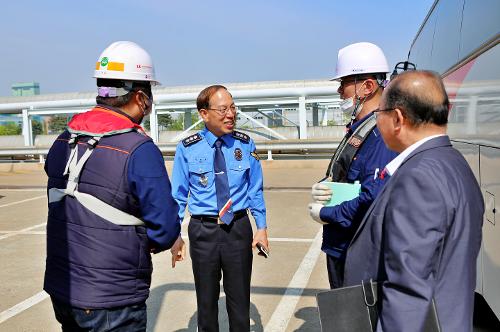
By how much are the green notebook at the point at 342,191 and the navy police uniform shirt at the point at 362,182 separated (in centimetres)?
4

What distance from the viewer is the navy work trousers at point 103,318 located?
2174mm

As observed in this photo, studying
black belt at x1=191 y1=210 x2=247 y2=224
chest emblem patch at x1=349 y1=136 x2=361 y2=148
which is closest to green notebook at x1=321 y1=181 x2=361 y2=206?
chest emblem patch at x1=349 y1=136 x2=361 y2=148

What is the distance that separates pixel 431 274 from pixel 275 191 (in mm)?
10203

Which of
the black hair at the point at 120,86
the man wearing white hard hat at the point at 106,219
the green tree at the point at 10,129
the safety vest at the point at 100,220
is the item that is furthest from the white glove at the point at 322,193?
the green tree at the point at 10,129

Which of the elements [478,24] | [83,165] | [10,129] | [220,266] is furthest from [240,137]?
[10,129]

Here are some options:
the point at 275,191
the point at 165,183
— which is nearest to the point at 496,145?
the point at 165,183

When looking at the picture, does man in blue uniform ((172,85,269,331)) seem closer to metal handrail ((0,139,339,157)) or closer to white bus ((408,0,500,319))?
white bus ((408,0,500,319))

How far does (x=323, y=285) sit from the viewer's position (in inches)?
203

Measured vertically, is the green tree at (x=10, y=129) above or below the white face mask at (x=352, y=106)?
below

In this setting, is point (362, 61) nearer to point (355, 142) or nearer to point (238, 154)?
point (355, 142)

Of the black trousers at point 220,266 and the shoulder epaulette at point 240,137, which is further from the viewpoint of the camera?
the shoulder epaulette at point 240,137

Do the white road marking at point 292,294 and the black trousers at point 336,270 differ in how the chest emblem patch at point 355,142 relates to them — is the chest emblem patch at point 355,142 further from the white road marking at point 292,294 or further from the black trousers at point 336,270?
the white road marking at point 292,294

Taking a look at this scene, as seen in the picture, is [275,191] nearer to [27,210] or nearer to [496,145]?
[27,210]

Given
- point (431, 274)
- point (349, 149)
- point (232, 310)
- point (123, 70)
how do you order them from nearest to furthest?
point (431, 274) < point (123, 70) < point (349, 149) < point (232, 310)
